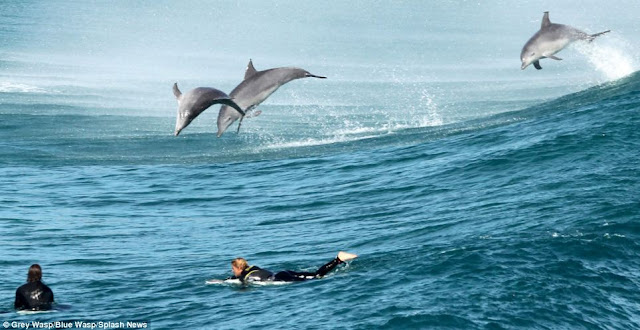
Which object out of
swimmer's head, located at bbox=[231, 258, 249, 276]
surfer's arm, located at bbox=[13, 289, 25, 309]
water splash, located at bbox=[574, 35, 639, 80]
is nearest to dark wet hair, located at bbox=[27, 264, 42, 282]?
surfer's arm, located at bbox=[13, 289, 25, 309]

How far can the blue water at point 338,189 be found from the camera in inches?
882

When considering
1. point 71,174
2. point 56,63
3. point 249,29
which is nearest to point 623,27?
point 249,29

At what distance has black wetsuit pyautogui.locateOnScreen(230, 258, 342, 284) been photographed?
24484 millimetres

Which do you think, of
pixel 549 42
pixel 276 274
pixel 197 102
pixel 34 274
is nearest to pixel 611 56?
pixel 549 42

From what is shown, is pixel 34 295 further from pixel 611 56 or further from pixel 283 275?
pixel 611 56

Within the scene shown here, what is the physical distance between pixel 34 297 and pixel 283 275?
549 centimetres

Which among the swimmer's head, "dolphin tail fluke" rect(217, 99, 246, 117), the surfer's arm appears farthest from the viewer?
the swimmer's head

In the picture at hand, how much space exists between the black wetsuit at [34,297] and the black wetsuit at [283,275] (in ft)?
14.5

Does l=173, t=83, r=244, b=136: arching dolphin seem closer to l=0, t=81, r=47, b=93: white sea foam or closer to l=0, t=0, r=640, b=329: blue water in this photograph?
l=0, t=0, r=640, b=329: blue water

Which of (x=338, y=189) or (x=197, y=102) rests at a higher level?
(x=197, y=102)

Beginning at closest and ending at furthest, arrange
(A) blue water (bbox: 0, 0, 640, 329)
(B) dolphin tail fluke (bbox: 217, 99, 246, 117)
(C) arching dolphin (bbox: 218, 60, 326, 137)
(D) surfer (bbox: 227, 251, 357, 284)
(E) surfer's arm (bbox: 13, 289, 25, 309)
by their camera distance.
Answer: (B) dolphin tail fluke (bbox: 217, 99, 246, 117) < (C) arching dolphin (bbox: 218, 60, 326, 137) < (A) blue water (bbox: 0, 0, 640, 329) < (E) surfer's arm (bbox: 13, 289, 25, 309) < (D) surfer (bbox: 227, 251, 357, 284)

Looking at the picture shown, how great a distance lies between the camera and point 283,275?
963 inches

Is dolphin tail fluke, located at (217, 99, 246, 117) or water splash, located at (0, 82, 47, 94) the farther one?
water splash, located at (0, 82, 47, 94)

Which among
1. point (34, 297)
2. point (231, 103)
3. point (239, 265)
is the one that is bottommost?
point (239, 265)
